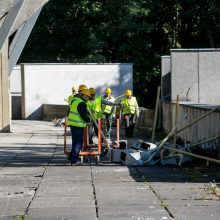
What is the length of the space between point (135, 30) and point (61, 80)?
26.0ft

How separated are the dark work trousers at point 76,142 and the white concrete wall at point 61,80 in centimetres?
2224

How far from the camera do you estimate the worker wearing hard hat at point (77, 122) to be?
50.6ft

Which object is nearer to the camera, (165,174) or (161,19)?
(165,174)

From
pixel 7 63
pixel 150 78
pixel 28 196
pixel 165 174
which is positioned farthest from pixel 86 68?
pixel 28 196

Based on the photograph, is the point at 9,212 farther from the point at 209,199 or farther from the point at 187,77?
the point at 187,77

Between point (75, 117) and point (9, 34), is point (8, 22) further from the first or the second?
point (75, 117)

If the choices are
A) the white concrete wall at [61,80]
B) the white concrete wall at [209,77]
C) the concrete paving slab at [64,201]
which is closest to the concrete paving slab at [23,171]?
the concrete paving slab at [64,201]

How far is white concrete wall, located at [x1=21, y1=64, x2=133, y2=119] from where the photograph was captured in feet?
125

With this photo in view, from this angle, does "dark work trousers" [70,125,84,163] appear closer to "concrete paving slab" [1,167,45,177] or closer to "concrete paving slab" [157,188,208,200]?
"concrete paving slab" [1,167,45,177]

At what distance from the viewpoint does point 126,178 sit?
1291cm

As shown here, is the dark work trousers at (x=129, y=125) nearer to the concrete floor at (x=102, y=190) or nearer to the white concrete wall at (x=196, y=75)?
the white concrete wall at (x=196, y=75)

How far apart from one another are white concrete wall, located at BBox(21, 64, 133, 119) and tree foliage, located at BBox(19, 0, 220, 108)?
6.66 meters

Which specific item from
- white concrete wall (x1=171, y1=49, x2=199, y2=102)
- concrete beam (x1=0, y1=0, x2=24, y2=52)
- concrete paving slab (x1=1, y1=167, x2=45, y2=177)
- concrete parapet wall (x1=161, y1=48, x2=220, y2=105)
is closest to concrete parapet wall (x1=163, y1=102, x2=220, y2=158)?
white concrete wall (x1=171, y1=49, x2=199, y2=102)

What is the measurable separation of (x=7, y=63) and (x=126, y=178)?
1525 cm
